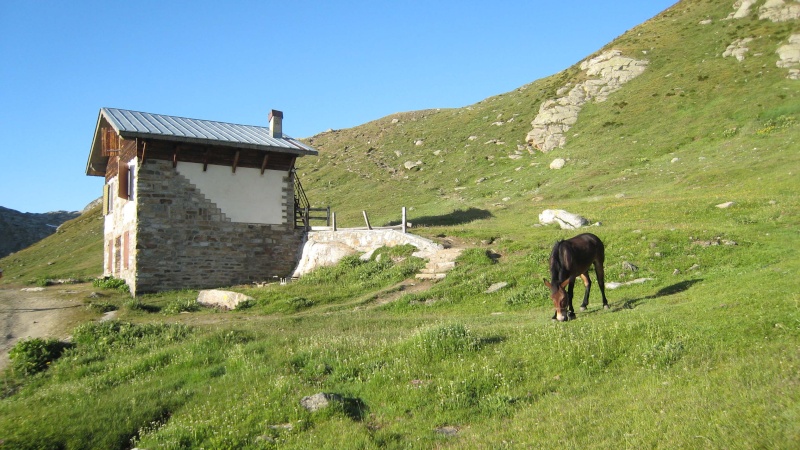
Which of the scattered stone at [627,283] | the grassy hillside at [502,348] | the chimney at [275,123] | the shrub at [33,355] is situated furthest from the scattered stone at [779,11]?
the shrub at [33,355]

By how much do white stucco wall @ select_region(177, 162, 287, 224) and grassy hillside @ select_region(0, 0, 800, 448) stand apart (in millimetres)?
5335

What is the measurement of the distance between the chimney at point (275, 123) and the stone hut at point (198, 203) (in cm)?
23

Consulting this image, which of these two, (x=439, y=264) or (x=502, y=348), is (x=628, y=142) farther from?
(x=502, y=348)

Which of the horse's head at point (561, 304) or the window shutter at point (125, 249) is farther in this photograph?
the window shutter at point (125, 249)

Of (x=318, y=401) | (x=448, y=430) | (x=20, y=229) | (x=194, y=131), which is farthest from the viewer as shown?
(x=20, y=229)

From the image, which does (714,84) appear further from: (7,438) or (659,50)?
(7,438)

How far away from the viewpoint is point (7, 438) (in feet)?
28.0

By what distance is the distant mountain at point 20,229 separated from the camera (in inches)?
3300

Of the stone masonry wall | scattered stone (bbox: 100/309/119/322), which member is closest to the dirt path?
scattered stone (bbox: 100/309/119/322)

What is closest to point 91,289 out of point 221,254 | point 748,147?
point 221,254

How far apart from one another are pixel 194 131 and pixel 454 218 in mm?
17672

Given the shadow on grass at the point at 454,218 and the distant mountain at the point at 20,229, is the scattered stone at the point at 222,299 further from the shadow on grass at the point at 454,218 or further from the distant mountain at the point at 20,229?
the distant mountain at the point at 20,229

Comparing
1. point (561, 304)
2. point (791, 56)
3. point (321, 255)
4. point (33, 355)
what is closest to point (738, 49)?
point (791, 56)

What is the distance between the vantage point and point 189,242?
27.6 meters
